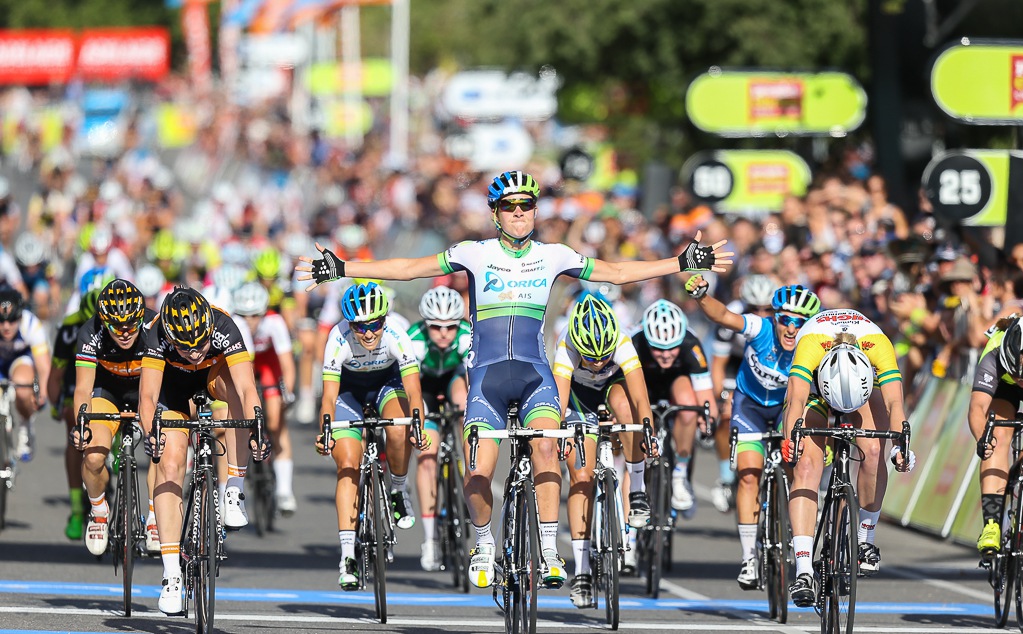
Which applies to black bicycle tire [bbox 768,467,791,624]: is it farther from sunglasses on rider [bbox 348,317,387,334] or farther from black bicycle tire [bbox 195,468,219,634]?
black bicycle tire [bbox 195,468,219,634]

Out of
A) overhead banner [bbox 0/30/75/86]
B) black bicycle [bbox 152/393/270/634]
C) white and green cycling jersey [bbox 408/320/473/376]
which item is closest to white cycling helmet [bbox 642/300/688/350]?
white and green cycling jersey [bbox 408/320/473/376]

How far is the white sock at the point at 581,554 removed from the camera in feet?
36.5

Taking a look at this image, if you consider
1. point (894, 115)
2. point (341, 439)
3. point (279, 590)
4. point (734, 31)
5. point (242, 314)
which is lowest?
point (279, 590)

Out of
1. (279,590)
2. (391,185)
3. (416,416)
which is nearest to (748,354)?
(416,416)

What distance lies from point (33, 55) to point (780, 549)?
8293cm

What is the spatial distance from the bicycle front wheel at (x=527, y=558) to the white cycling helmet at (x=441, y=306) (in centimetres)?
321

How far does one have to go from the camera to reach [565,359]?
11.5 metres

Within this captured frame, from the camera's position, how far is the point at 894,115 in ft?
77.8

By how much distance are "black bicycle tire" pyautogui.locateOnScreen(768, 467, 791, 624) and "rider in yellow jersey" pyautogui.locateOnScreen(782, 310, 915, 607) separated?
0.97 m

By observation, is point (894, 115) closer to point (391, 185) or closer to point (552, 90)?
point (552, 90)

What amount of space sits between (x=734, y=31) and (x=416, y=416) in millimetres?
17766

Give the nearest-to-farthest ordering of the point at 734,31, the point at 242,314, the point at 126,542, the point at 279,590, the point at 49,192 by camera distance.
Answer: the point at 126,542 → the point at 279,590 → the point at 242,314 → the point at 734,31 → the point at 49,192

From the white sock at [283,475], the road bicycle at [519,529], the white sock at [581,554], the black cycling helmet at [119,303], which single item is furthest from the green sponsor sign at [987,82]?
the black cycling helmet at [119,303]

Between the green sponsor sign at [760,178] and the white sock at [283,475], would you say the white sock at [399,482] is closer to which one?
the white sock at [283,475]
